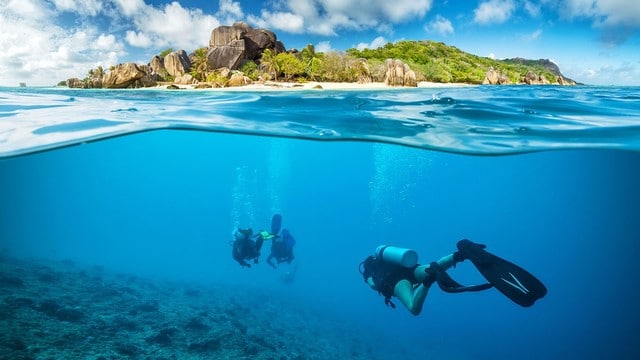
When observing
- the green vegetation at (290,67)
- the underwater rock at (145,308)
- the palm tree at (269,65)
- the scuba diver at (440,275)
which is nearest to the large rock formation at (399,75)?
the green vegetation at (290,67)

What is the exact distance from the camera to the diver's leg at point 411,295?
6.40 meters

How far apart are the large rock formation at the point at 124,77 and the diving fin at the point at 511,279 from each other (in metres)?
48.6

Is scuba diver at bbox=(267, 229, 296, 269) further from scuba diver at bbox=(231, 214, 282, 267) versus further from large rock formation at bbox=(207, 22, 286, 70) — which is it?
large rock formation at bbox=(207, 22, 286, 70)

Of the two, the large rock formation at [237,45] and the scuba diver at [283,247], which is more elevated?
the large rock formation at [237,45]

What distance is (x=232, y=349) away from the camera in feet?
35.5

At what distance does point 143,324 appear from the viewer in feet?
37.4

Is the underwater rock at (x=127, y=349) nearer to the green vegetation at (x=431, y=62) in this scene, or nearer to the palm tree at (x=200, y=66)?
the palm tree at (x=200, y=66)

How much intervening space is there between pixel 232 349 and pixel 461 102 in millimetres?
10743

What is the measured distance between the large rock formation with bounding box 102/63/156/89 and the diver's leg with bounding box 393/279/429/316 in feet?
155

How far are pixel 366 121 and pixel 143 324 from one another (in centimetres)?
966

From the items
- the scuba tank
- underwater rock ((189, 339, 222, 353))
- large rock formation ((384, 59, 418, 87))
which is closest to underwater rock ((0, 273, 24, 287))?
underwater rock ((189, 339, 222, 353))

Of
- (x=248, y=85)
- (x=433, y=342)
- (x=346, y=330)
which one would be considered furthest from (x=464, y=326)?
(x=248, y=85)

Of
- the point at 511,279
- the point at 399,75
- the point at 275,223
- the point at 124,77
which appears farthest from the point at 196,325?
the point at 124,77

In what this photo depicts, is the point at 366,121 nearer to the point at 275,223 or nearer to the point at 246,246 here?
the point at 275,223
